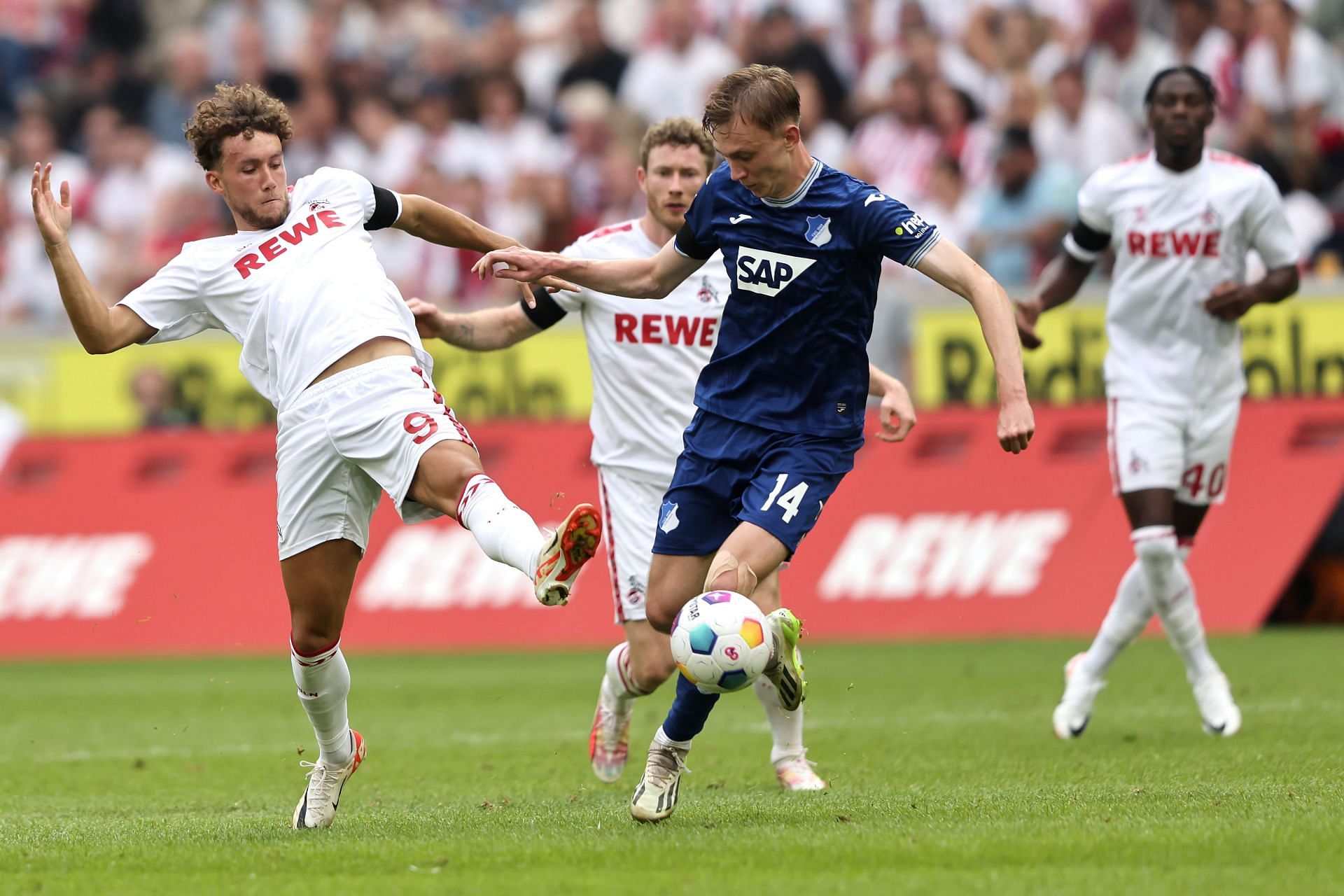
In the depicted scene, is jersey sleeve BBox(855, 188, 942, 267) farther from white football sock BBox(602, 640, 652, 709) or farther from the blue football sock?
white football sock BBox(602, 640, 652, 709)

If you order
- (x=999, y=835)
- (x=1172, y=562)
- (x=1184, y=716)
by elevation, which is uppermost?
(x=999, y=835)

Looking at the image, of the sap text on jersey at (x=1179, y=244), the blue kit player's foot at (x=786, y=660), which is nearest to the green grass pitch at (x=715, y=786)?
the blue kit player's foot at (x=786, y=660)

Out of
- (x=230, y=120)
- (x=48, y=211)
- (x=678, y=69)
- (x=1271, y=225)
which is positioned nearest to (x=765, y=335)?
(x=230, y=120)

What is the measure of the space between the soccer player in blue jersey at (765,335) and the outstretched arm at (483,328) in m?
1.10

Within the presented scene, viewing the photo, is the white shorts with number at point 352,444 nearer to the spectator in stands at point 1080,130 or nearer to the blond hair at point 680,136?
the blond hair at point 680,136

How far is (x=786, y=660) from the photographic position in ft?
20.0

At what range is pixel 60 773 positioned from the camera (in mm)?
→ 8570

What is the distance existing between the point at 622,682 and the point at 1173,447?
3.06 metres

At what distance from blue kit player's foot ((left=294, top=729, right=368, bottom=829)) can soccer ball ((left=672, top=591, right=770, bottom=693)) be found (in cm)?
165

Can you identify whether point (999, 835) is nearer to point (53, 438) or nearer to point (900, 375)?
point (900, 375)

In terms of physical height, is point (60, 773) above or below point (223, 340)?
above

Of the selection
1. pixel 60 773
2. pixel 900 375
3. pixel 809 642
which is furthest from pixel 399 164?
pixel 60 773

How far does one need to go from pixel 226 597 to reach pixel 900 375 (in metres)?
5.48

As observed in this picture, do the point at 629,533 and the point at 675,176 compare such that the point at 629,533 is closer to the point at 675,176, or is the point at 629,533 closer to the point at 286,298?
the point at 675,176
